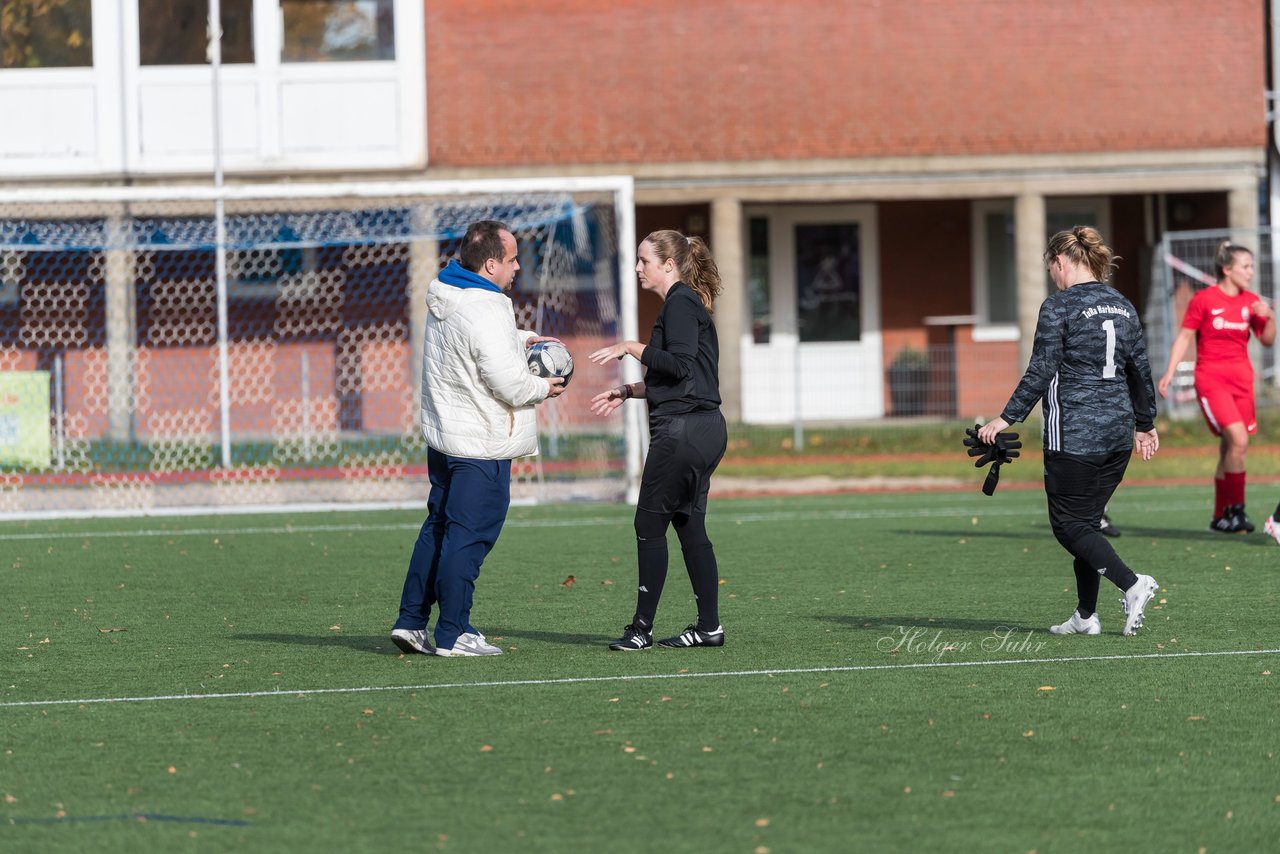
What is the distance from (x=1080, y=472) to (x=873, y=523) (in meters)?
6.00

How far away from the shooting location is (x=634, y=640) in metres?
7.95

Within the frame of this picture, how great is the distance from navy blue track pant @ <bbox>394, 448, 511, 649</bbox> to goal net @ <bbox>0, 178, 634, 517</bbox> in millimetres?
6504

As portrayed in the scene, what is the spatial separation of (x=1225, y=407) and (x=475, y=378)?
20.8 ft

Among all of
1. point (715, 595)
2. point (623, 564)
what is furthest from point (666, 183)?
point (715, 595)

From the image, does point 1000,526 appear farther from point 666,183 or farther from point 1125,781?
point 666,183

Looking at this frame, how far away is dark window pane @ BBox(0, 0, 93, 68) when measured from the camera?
75.5 feet

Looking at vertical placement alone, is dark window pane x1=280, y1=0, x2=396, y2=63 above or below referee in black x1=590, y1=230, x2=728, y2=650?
above

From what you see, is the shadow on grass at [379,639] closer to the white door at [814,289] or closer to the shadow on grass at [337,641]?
the shadow on grass at [337,641]

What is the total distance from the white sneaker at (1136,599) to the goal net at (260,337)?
760 cm

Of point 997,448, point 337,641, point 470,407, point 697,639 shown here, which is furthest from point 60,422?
point 997,448

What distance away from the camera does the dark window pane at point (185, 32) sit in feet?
75.6

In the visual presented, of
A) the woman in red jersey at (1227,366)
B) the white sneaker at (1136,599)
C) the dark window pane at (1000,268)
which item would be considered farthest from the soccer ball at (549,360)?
the dark window pane at (1000,268)

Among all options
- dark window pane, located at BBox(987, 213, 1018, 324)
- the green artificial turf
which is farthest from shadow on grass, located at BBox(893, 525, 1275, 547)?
dark window pane, located at BBox(987, 213, 1018, 324)

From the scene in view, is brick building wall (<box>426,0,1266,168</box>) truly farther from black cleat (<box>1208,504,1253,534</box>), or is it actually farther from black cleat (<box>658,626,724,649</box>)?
black cleat (<box>658,626,724,649</box>)
